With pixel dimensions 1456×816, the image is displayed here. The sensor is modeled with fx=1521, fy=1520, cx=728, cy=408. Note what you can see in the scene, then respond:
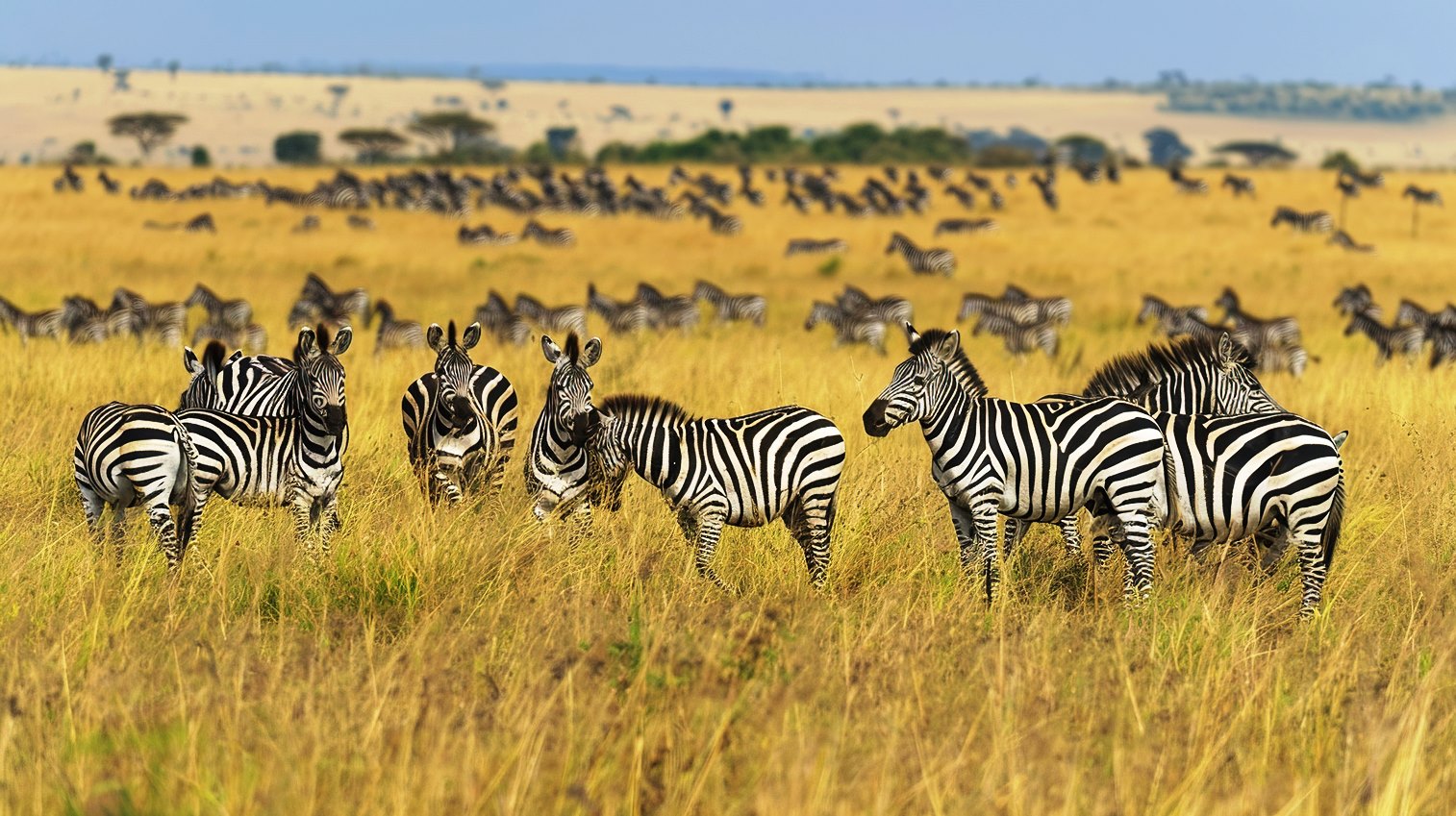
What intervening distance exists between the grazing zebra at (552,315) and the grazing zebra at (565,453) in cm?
1329

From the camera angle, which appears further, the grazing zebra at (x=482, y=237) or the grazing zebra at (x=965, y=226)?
the grazing zebra at (x=965, y=226)

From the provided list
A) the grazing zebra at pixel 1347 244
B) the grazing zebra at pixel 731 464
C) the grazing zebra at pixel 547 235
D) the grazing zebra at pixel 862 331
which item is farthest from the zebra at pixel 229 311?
the grazing zebra at pixel 1347 244

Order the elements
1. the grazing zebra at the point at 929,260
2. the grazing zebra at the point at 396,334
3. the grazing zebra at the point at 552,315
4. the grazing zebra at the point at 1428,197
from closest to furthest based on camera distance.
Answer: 1. the grazing zebra at the point at 396,334
2. the grazing zebra at the point at 552,315
3. the grazing zebra at the point at 929,260
4. the grazing zebra at the point at 1428,197

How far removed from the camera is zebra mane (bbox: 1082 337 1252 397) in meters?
7.94

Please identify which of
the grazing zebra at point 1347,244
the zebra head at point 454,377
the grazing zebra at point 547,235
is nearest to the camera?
the zebra head at point 454,377

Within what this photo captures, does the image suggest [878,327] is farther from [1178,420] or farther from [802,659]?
[802,659]

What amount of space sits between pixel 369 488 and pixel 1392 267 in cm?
2699

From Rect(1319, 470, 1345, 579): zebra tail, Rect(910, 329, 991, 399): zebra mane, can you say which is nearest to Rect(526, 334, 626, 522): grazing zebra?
Rect(910, 329, 991, 399): zebra mane

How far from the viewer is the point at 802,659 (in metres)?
5.10

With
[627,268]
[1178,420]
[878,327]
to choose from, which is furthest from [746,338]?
[1178,420]

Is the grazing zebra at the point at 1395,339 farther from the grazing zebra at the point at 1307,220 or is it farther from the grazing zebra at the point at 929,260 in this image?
the grazing zebra at the point at 1307,220

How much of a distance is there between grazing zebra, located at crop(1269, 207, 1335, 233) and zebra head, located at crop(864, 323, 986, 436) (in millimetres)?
35241

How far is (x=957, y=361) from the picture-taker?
664 cm

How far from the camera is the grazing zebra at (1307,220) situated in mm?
38750
